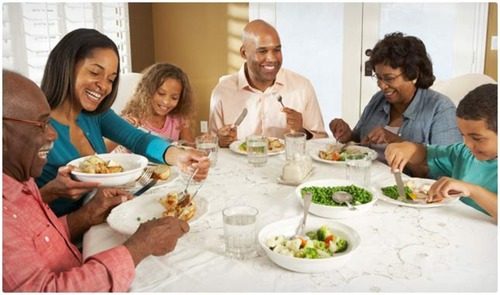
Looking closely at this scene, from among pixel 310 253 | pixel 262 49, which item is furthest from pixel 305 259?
pixel 262 49

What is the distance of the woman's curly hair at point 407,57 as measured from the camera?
2.06 meters

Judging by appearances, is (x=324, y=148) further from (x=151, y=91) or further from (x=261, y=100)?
(x=151, y=91)

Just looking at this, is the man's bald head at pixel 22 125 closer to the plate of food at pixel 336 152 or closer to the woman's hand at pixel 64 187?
the woman's hand at pixel 64 187

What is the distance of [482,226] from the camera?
1.21m

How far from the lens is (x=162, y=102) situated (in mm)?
2547

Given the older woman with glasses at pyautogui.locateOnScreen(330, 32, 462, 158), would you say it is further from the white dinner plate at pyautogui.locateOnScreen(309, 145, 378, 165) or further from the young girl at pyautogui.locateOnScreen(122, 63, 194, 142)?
the young girl at pyautogui.locateOnScreen(122, 63, 194, 142)

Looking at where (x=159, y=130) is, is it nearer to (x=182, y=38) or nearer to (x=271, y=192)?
(x=271, y=192)

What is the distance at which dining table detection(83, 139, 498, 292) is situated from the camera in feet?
3.12

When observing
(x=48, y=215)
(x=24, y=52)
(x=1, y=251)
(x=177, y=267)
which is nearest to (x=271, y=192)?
(x=177, y=267)

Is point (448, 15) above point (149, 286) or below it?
above

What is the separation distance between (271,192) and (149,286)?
0.62 metres

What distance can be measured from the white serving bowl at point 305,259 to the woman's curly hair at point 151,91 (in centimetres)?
154

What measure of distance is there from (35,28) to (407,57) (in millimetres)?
2073

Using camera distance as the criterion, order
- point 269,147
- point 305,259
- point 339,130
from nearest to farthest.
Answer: point 305,259, point 269,147, point 339,130
